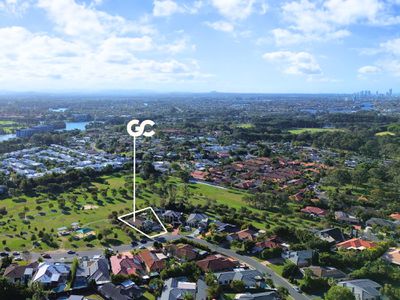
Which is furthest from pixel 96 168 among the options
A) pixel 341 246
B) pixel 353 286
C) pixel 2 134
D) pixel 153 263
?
pixel 2 134

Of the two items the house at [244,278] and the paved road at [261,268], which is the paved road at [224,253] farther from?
the house at [244,278]

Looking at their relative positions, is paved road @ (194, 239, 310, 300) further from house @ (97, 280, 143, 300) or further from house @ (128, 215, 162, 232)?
house @ (97, 280, 143, 300)

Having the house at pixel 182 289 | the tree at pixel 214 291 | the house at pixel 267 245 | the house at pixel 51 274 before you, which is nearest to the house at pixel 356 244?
the house at pixel 267 245

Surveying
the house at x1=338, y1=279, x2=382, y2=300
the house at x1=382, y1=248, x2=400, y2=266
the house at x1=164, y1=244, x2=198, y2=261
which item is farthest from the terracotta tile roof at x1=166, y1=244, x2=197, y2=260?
the house at x1=382, y1=248, x2=400, y2=266

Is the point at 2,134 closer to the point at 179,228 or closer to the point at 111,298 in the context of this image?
the point at 179,228

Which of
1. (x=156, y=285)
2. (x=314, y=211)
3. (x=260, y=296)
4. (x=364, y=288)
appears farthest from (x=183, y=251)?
(x=314, y=211)

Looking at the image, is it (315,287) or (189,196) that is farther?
(189,196)
